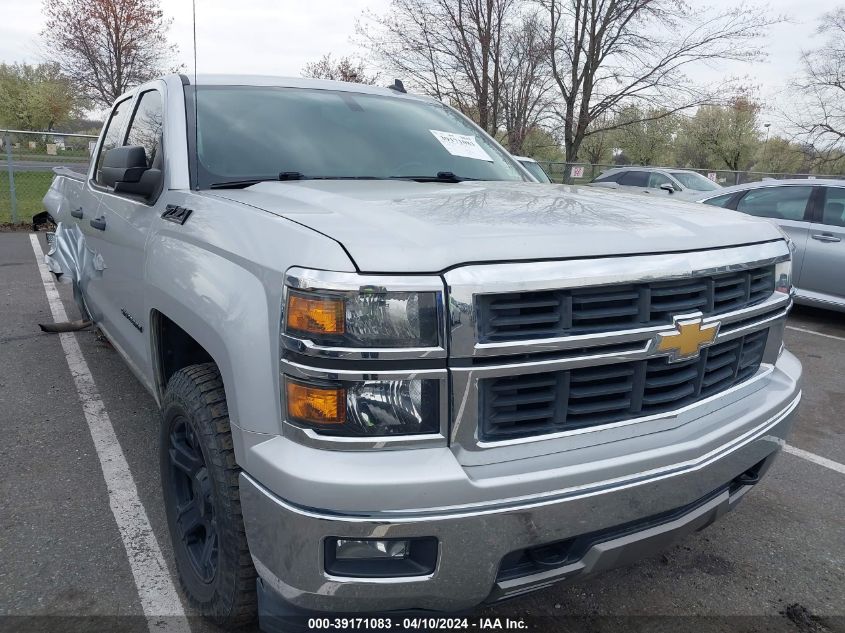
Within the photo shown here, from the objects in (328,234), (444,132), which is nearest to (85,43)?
(444,132)

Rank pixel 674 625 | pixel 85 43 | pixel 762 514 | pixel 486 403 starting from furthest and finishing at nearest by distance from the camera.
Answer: pixel 85 43, pixel 762 514, pixel 674 625, pixel 486 403

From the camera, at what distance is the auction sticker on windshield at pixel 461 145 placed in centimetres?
326

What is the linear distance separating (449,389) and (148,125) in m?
2.45

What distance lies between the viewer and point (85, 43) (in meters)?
23.4

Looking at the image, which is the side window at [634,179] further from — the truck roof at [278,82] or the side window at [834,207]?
the truck roof at [278,82]

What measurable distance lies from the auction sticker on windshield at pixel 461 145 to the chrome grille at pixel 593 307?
5.34ft

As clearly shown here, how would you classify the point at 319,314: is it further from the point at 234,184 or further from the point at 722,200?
the point at 722,200

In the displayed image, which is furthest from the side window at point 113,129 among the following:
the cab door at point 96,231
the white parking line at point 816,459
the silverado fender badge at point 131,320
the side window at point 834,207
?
the side window at point 834,207

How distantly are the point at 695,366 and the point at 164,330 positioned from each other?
1959 mm

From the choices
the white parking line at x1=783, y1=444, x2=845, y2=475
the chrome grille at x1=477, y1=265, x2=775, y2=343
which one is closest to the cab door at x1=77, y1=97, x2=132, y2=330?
the chrome grille at x1=477, y1=265, x2=775, y2=343

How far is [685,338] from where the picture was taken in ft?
6.02

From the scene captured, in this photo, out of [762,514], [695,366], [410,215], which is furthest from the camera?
[762,514]

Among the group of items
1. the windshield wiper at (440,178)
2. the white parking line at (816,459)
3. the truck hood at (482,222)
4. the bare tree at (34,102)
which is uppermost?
the bare tree at (34,102)

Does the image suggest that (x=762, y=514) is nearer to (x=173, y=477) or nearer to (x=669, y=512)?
(x=669, y=512)
